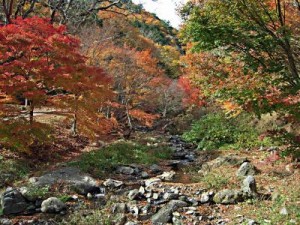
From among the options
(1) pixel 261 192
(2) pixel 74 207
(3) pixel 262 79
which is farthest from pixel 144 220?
(3) pixel 262 79

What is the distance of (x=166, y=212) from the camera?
864 cm

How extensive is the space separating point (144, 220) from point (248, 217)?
2.80 m

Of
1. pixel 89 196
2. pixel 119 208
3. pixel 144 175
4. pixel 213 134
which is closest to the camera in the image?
pixel 119 208

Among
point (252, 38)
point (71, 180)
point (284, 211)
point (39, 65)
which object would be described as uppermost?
point (252, 38)

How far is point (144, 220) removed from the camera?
8.57 m

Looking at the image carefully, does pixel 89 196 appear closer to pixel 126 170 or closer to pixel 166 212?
pixel 166 212

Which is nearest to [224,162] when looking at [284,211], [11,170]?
[284,211]

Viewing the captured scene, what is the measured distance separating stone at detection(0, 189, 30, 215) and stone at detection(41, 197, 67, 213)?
58 cm

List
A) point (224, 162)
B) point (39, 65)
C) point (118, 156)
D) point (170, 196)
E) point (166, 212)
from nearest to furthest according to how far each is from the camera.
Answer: point (166, 212)
point (170, 196)
point (39, 65)
point (224, 162)
point (118, 156)

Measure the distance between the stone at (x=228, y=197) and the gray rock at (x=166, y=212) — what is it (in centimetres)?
106

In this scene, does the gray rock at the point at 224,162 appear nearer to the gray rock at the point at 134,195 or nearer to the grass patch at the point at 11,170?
the gray rock at the point at 134,195

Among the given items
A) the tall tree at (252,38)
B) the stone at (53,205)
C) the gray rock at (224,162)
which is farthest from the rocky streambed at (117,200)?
the tall tree at (252,38)

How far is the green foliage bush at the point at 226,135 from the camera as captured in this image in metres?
17.8

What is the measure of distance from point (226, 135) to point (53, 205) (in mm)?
12942
